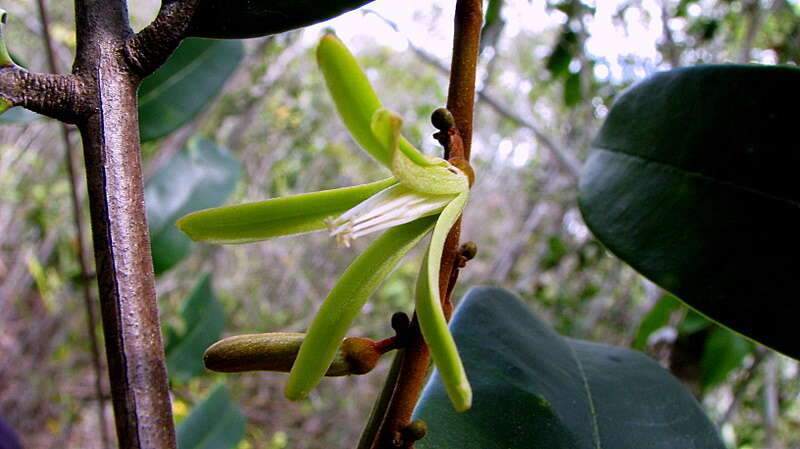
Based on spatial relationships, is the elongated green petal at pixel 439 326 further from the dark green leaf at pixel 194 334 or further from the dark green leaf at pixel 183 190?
the dark green leaf at pixel 194 334

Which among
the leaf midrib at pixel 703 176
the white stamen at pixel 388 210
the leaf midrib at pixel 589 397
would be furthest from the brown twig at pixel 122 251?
the leaf midrib at pixel 703 176

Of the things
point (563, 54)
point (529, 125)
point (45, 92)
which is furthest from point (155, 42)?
point (563, 54)

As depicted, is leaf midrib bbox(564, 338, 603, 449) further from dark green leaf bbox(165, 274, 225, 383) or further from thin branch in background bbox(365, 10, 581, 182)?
thin branch in background bbox(365, 10, 581, 182)

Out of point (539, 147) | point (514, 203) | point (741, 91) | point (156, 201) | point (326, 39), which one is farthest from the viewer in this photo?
point (514, 203)

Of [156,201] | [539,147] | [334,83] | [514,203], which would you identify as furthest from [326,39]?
[514,203]

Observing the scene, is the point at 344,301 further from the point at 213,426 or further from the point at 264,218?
the point at 213,426

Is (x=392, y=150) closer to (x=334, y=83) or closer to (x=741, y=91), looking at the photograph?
(x=334, y=83)

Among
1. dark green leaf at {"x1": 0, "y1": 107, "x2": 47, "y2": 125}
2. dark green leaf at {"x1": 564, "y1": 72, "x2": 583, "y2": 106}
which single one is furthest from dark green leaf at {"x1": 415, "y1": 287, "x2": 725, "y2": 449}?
dark green leaf at {"x1": 564, "y1": 72, "x2": 583, "y2": 106}

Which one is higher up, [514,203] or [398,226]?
[398,226]
